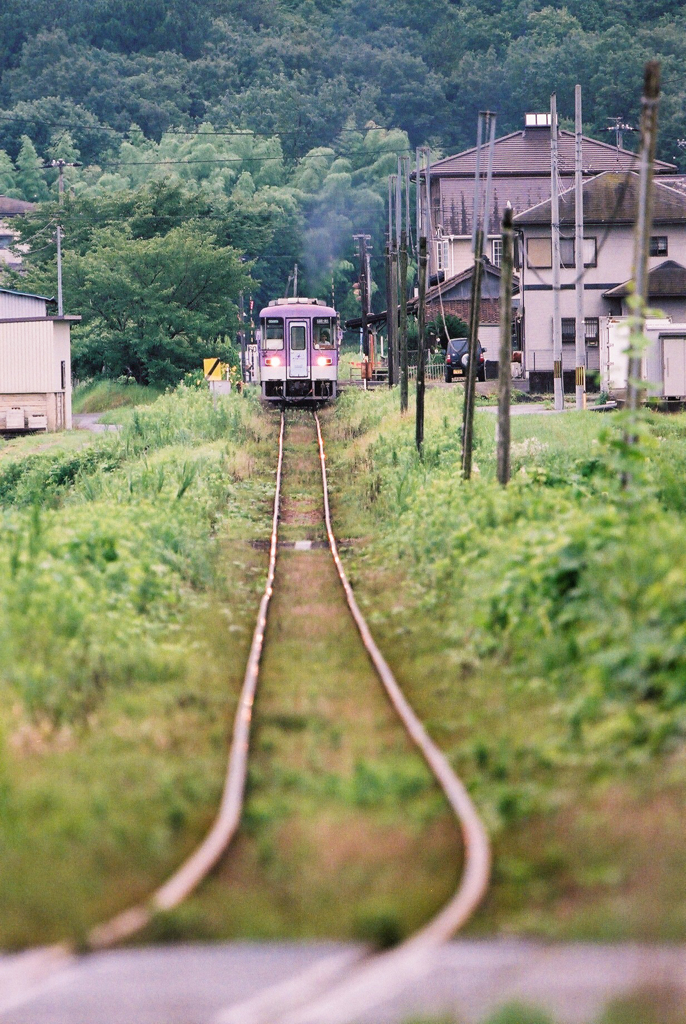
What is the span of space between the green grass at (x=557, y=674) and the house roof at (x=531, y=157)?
189 ft

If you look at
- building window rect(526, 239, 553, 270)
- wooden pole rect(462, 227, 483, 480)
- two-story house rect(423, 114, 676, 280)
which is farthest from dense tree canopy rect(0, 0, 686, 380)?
wooden pole rect(462, 227, 483, 480)

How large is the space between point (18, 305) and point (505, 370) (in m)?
30.6

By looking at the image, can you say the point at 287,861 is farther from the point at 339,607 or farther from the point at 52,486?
the point at 52,486

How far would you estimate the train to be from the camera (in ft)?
118

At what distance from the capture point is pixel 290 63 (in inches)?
4636

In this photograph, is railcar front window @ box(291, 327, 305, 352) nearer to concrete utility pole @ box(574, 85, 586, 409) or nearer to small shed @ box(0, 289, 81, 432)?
concrete utility pole @ box(574, 85, 586, 409)

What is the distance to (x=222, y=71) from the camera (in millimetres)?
117312

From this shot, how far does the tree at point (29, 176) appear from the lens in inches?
4245

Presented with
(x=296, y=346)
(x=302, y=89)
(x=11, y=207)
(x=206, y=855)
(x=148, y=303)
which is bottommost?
(x=206, y=855)

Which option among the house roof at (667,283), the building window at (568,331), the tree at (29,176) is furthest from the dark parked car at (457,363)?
the tree at (29,176)

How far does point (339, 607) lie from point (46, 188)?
102 meters

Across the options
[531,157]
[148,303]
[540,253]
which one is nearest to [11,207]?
[531,157]

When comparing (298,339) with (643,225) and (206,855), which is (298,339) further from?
(206,855)

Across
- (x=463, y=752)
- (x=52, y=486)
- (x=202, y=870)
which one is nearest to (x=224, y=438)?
(x=52, y=486)
